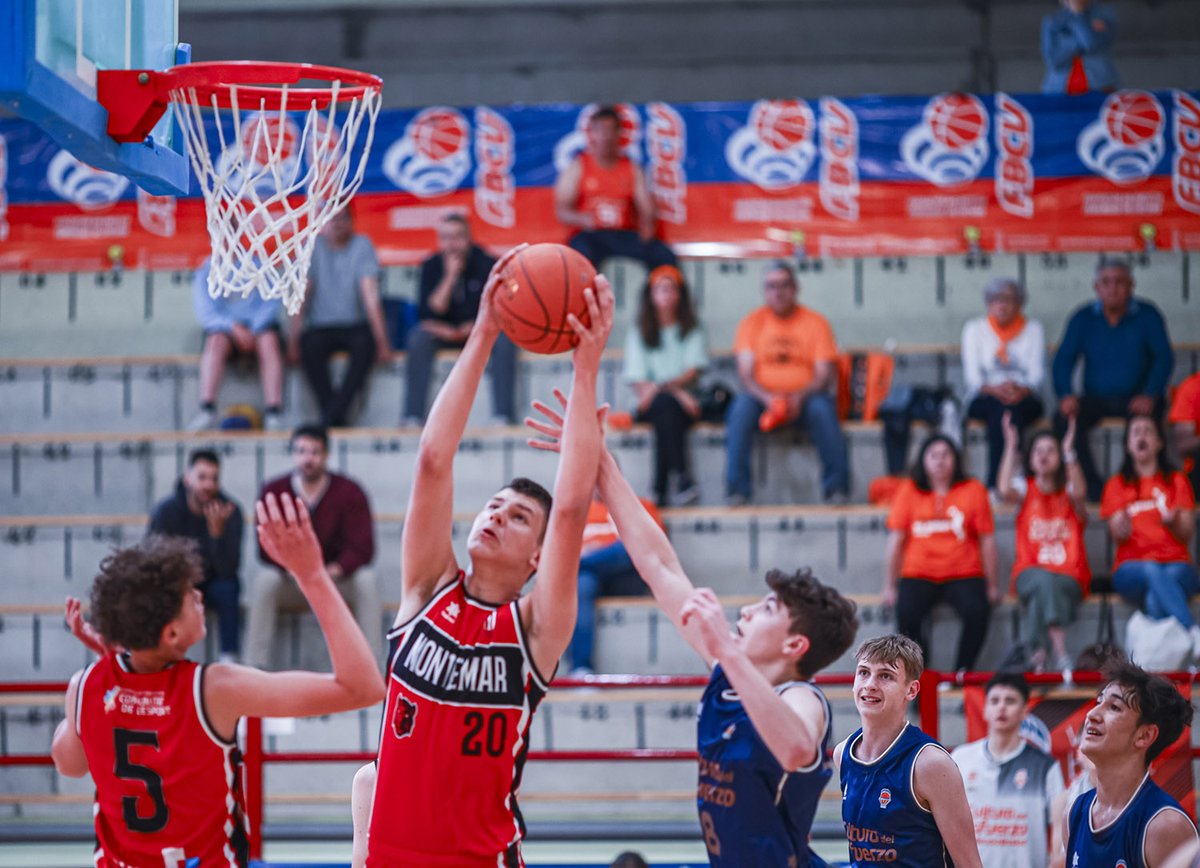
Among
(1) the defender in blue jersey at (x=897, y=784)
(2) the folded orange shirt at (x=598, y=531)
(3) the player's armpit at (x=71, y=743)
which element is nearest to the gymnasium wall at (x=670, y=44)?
(2) the folded orange shirt at (x=598, y=531)

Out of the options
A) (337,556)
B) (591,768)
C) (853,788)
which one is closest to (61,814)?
(337,556)

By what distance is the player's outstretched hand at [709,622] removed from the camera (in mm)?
3164

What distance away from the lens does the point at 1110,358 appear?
9.37 meters

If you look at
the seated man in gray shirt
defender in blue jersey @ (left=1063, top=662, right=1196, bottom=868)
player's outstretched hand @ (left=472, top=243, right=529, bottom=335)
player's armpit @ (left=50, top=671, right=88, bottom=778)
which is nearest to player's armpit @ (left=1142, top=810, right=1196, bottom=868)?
defender in blue jersey @ (left=1063, top=662, right=1196, bottom=868)

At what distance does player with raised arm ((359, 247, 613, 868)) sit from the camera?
323cm

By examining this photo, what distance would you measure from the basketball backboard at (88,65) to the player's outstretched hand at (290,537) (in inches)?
44.0

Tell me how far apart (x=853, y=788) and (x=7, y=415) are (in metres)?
8.07

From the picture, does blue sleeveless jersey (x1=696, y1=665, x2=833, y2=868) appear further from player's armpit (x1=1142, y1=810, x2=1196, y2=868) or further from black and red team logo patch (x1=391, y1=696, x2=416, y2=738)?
black and red team logo patch (x1=391, y1=696, x2=416, y2=738)

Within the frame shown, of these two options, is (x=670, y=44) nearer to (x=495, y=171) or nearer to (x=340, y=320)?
(x=495, y=171)

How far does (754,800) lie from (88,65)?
263cm

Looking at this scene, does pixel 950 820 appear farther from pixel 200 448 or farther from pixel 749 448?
pixel 200 448

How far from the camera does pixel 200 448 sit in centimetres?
933

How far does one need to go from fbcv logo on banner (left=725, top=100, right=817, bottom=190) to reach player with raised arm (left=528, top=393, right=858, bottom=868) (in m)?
7.00

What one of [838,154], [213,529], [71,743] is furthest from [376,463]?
[71,743]
